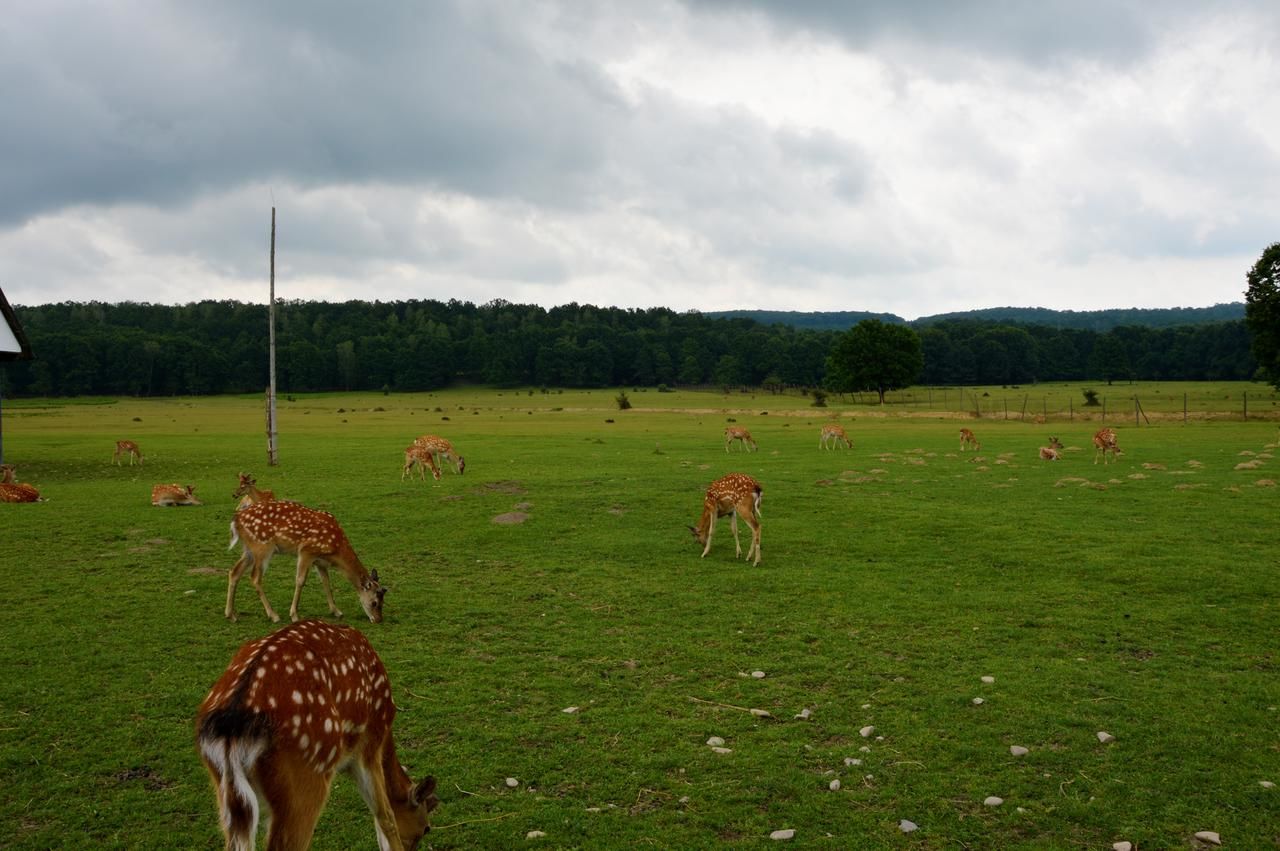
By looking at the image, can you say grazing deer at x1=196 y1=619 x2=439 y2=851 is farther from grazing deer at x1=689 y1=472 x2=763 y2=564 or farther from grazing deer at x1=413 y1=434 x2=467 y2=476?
grazing deer at x1=413 y1=434 x2=467 y2=476

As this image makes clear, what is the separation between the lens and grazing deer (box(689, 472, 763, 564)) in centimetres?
1589

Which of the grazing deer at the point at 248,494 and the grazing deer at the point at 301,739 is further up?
the grazing deer at the point at 301,739

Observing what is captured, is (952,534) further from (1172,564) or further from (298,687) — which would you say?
(298,687)

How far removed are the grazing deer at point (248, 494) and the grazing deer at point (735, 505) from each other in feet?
36.8

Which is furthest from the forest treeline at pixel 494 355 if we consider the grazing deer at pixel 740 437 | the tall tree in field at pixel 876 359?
the grazing deer at pixel 740 437

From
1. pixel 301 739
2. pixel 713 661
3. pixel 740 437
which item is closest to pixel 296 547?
pixel 713 661

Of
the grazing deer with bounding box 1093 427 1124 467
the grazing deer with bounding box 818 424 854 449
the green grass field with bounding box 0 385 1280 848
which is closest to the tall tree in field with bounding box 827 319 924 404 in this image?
the grazing deer with bounding box 818 424 854 449

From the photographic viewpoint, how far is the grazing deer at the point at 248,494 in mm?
20594

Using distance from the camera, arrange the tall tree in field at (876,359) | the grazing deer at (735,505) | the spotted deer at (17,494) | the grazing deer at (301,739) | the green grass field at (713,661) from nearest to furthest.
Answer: the grazing deer at (301,739) → the green grass field at (713,661) → the grazing deer at (735,505) → the spotted deer at (17,494) → the tall tree in field at (876,359)

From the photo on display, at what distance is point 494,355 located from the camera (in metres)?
139

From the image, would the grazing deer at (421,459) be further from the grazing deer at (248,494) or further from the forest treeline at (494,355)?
the forest treeline at (494,355)

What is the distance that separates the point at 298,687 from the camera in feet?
17.1

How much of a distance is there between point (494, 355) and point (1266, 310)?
106188mm

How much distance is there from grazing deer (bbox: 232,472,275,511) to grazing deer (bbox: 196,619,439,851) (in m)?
16.1
